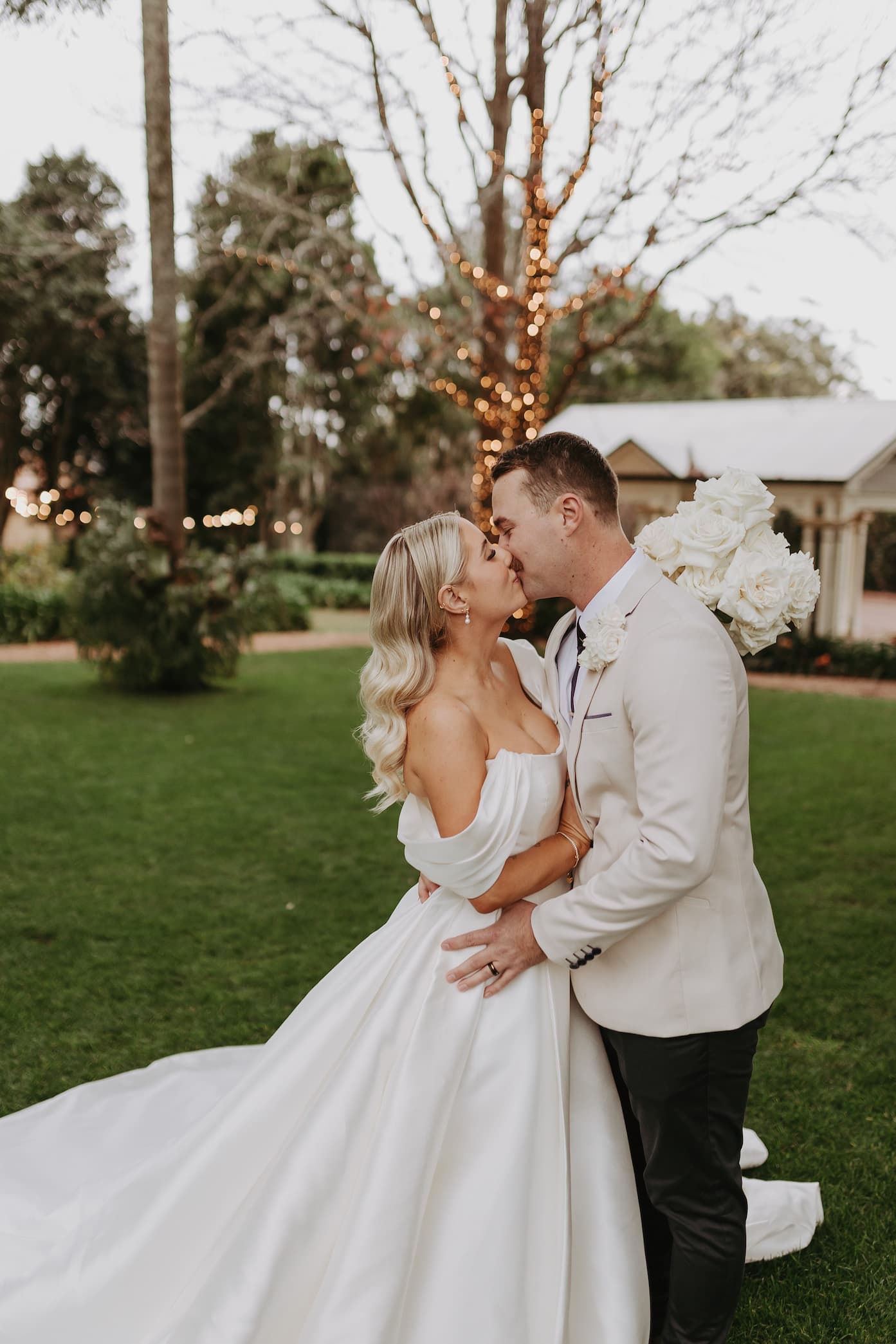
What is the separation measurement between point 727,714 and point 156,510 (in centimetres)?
1042

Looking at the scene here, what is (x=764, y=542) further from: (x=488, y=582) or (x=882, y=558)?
(x=882, y=558)

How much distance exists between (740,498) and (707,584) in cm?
19

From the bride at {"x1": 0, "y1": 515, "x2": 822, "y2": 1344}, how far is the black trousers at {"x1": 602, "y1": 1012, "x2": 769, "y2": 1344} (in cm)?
14

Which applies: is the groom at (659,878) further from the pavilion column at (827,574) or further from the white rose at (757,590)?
the pavilion column at (827,574)

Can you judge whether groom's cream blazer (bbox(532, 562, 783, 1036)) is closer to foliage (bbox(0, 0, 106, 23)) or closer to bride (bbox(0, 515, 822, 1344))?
bride (bbox(0, 515, 822, 1344))

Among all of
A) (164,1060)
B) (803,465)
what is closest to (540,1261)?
(164,1060)

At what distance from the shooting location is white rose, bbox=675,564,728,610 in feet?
7.22

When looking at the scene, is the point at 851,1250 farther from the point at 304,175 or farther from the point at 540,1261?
the point at 304,175

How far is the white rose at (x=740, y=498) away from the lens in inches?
86.7

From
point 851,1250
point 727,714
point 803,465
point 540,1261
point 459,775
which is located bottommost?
point 851,1250

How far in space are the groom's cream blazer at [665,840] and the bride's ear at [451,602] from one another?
1.12 ft

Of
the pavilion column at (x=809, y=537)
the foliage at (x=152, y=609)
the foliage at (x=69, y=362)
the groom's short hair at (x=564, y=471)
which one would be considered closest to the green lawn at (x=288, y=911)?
the foliage at (x=152, y=609)

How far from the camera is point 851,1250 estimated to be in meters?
2.95

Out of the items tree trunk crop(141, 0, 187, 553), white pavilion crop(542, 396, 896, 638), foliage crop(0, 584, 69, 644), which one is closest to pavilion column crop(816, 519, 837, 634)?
white pavilion crop(542, 396, 896, 638)
